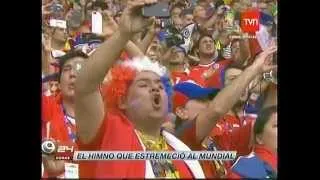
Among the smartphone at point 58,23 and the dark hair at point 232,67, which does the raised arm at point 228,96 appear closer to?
the dark hair at point 232,67

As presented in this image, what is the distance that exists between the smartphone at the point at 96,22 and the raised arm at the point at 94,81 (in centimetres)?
5

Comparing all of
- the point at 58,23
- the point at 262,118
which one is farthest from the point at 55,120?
the point at 262,118

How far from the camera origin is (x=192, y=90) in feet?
6.93

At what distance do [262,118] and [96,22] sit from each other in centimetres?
66

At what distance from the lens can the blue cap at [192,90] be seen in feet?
6.92

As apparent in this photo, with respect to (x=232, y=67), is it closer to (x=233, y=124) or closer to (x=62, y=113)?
(x=233, y=124)

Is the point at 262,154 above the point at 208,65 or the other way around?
the other way around

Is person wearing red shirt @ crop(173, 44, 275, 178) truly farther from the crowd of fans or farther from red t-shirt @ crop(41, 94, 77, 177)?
red t-shirt @ crop(41, 94, 77, 177)

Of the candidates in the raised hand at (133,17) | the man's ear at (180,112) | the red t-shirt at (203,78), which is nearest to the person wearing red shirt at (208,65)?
the red t-shirt at (203,78)

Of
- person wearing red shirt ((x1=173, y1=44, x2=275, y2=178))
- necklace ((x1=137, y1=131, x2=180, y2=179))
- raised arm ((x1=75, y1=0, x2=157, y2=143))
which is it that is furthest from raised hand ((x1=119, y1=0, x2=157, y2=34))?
necklace ((x1=137, y1=131, x2=180, y2=179))

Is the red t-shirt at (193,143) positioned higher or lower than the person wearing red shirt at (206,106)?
lower

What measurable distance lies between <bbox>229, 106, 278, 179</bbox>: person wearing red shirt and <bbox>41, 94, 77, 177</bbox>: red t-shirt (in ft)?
1.89

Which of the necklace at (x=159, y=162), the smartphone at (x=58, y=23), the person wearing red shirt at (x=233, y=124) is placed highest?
the smartphone at (x=58, y=23)
